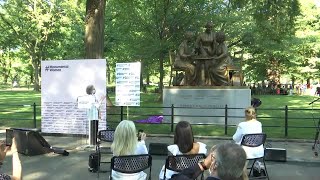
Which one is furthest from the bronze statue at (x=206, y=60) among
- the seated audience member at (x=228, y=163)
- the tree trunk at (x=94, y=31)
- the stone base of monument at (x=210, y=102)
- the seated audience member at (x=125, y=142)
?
the seated audience member at (x=228, y=163)

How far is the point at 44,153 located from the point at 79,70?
2.90 m

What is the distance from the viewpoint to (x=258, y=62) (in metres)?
58.8

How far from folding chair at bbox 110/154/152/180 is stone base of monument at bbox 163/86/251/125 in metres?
10.5

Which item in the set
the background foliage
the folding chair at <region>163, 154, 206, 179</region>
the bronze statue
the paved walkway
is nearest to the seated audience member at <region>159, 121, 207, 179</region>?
the folding chair at <region>163, 154, 206, 179</region>

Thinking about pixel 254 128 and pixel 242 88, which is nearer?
pixel 254 128

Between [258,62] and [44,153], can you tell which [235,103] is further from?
[258,62]

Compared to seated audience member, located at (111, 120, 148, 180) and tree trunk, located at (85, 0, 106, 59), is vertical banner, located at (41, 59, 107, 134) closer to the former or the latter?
tree trunk, located at (85, 0, 106, 59)

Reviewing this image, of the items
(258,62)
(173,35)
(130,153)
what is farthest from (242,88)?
(258,62)

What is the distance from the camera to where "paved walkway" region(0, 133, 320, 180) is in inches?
351

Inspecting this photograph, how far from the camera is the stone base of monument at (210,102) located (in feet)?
54.7

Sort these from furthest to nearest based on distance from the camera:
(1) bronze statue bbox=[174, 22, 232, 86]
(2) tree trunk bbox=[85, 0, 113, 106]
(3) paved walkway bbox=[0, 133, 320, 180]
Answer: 1. (2) tree trunk bbox=[85, 0, 113, 106]
2. (1) bronze statue bbox=[174, 22, 232, 86]
3. (3) paved walkway bbox=[0, 133, 320, 180]

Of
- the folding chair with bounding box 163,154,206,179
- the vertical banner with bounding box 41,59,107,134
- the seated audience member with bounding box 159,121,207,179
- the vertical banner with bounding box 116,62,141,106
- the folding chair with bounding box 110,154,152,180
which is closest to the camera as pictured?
the seated audience member with bounding box 159,121,207,179

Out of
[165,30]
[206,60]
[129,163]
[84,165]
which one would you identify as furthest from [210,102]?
[165,30]

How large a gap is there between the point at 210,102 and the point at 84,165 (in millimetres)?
7941
